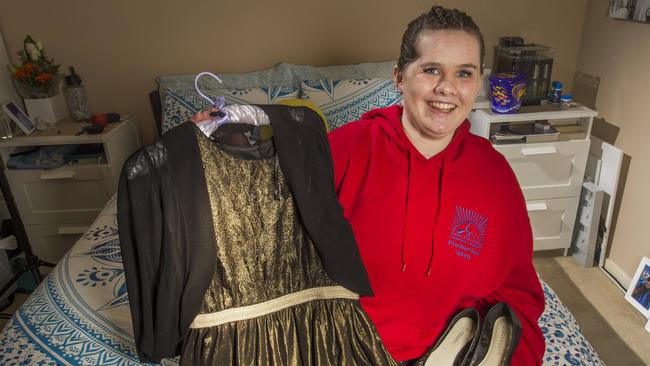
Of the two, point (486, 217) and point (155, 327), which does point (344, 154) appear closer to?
point (486, 217)

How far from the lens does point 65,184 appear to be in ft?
7.45

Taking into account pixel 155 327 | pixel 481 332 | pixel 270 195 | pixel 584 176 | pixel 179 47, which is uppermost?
pixel 179 47

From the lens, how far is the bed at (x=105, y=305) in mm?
1161

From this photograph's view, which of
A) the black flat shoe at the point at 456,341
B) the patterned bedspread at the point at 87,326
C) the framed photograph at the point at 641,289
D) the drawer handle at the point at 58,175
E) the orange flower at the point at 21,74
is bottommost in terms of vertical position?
the framed photograph at the point at 641,289

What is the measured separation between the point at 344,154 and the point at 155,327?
0.54 meters

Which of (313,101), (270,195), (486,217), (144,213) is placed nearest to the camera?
(144,213)

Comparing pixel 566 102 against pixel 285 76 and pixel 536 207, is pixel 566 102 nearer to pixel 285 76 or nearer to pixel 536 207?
pixel 536 207

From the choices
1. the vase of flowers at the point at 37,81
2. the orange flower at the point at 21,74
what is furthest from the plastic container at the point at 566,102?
the orange flower at the point at 21,74

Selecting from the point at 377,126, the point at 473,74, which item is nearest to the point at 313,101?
the point at 377,126

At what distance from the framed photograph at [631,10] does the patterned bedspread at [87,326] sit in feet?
4.47

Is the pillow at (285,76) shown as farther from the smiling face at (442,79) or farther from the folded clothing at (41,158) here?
the smiling face at (442,79)

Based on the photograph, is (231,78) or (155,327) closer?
(155,327)

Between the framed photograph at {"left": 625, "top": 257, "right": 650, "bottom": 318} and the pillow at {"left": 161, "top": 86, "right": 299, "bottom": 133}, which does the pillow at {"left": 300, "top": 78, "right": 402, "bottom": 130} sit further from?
the framed photograph at {"left": 625, "top": 257, "right": 650, "bottom": 318}

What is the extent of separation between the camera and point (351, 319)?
98 cm
